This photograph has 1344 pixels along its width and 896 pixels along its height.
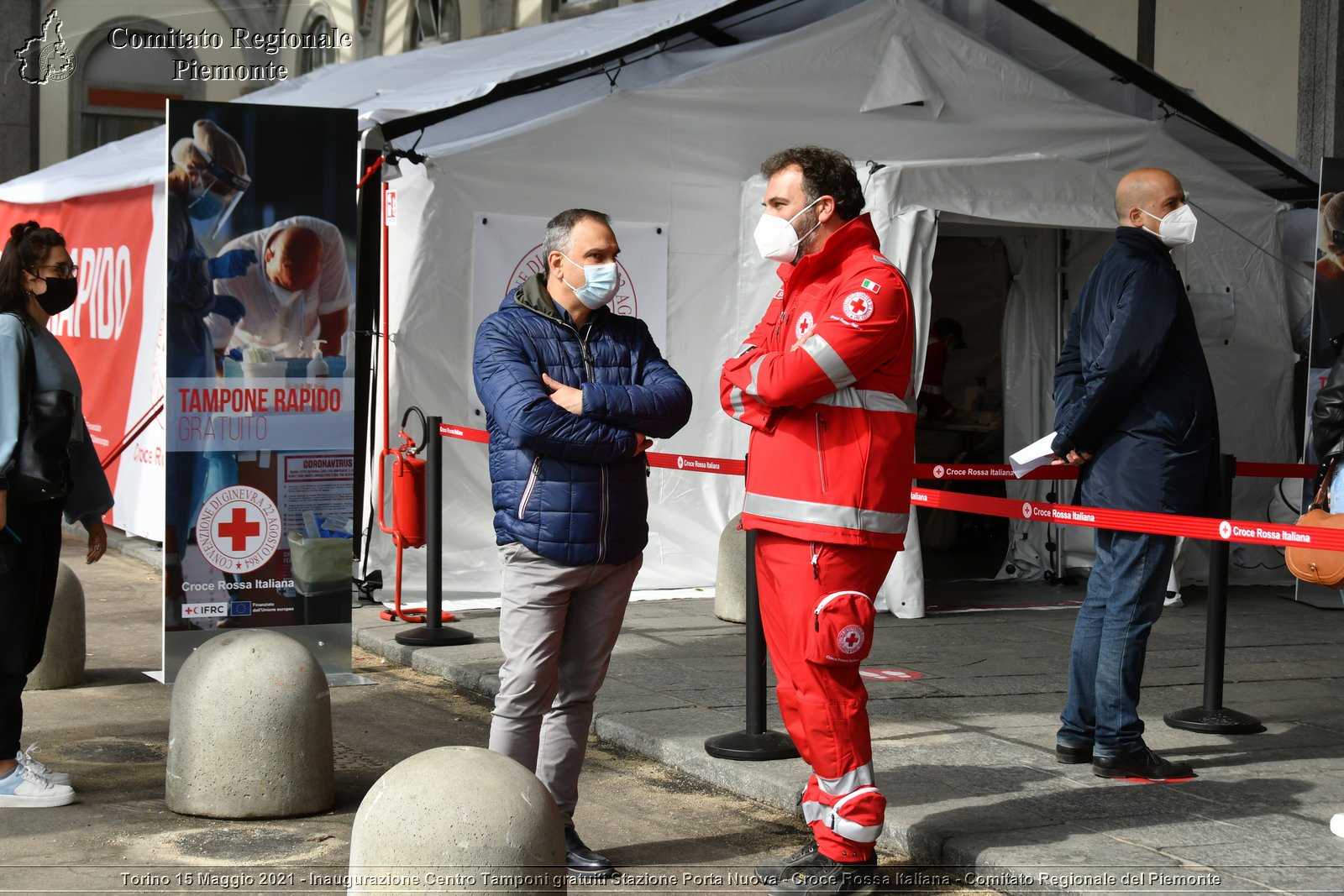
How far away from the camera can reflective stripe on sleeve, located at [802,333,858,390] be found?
415cm

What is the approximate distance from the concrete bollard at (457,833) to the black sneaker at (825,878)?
94cm

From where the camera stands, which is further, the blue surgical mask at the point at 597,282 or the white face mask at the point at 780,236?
the blue surgical mask at the point at 597,282

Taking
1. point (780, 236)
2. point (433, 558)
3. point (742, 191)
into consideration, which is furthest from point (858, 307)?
point (742, 191)

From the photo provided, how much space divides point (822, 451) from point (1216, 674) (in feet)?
9.54

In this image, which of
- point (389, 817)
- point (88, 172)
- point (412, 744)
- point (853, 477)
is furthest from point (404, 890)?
point (88, 172)

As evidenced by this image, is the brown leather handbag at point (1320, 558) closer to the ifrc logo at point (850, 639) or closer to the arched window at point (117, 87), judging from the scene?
the ifrc logo at point (850, 639)

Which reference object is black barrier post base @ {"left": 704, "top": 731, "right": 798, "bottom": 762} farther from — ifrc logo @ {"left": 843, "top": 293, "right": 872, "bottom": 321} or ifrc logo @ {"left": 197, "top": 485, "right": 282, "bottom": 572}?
ifrc logo @ {"left": 197, "top": 485, "right": 282, "bottom": 572}

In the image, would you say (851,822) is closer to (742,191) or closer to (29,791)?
(29,791)

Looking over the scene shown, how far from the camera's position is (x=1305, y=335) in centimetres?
1078

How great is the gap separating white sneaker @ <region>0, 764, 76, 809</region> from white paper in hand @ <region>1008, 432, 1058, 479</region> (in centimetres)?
352

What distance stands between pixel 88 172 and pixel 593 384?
10.6 meters

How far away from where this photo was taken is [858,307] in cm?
420

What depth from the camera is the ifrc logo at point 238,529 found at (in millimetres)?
7098

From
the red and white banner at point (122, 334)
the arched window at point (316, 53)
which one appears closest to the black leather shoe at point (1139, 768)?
the red and white banner at point (122, 334)
